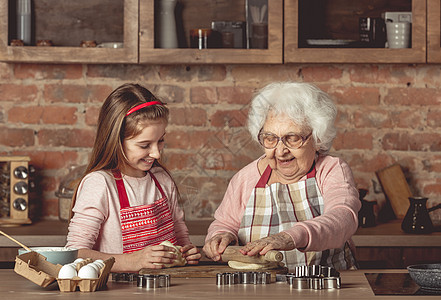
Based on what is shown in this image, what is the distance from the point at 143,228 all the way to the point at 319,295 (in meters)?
0.90

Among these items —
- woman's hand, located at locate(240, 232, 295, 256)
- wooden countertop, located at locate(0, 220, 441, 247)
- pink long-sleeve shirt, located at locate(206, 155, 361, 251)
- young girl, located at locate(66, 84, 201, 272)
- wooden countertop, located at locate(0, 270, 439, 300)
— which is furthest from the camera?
wooden countertop, located at locate(0, 220, 441, 247)

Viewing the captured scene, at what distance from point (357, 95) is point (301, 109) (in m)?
1.26

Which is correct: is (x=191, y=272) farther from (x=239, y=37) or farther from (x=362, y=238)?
(x=239, y=37)

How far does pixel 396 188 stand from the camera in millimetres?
3639

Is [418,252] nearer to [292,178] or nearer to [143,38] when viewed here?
[292,178]

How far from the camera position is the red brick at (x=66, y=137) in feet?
12.4

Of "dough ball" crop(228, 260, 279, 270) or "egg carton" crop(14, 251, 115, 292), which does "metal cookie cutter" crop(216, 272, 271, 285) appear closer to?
"dough ball" crop(228, 260, 279, 270)

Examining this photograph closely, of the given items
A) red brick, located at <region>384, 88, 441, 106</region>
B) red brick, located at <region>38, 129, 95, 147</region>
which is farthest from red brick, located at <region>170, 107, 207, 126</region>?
red brick, located at <region>384, 88, 441, 106</region>

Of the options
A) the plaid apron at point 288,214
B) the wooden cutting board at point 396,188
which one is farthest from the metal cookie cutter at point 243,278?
the wooden cutting board at point 396,188

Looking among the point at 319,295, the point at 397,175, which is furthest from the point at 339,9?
the point at 319,295

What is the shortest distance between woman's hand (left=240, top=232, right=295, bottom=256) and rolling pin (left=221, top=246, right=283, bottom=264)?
0.02 meters

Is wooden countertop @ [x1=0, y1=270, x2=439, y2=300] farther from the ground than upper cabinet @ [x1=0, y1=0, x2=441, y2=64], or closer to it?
closer to it

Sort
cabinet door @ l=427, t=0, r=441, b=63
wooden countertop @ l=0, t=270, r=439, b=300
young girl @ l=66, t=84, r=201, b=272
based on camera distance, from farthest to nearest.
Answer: cabinet door @ l=427, t=0, r=441, b=63 < young girl @ l=66, t=84, r=201, b=272 < wooden countertop @ l=0, t=270, r=439, b=300

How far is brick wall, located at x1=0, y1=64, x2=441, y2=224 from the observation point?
375 cm
